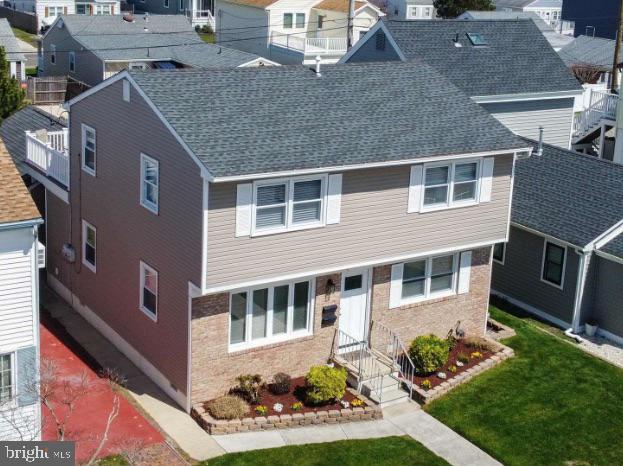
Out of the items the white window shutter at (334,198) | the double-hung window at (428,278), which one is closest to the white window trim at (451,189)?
the double-hung window at (428,278)

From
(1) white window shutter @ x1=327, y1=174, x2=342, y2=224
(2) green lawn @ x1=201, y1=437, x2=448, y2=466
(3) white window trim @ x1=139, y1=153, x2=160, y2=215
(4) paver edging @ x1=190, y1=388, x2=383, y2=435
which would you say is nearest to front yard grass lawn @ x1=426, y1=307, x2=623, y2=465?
(2) green lawn @ x1=201, y1=437, x2=448, y2=466

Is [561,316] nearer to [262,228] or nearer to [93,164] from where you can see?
[262,228]

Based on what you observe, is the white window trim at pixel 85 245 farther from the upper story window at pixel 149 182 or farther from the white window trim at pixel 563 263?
the white window trim at pixel 563 263

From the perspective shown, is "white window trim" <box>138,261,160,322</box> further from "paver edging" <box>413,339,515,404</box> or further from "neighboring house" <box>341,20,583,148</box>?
"neighboring house" <box>341,20,583,148</box>

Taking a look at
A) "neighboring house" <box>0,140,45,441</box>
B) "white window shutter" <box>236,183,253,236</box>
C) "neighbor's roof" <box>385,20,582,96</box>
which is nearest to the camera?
"neighboring house" <box>0,140,45,441</box>

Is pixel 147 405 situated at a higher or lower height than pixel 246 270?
lower

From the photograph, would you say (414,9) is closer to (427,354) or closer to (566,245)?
(566,245)

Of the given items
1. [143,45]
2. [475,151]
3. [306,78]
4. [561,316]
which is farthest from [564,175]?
[143,45]

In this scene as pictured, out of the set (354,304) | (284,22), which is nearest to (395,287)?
(354,304)
